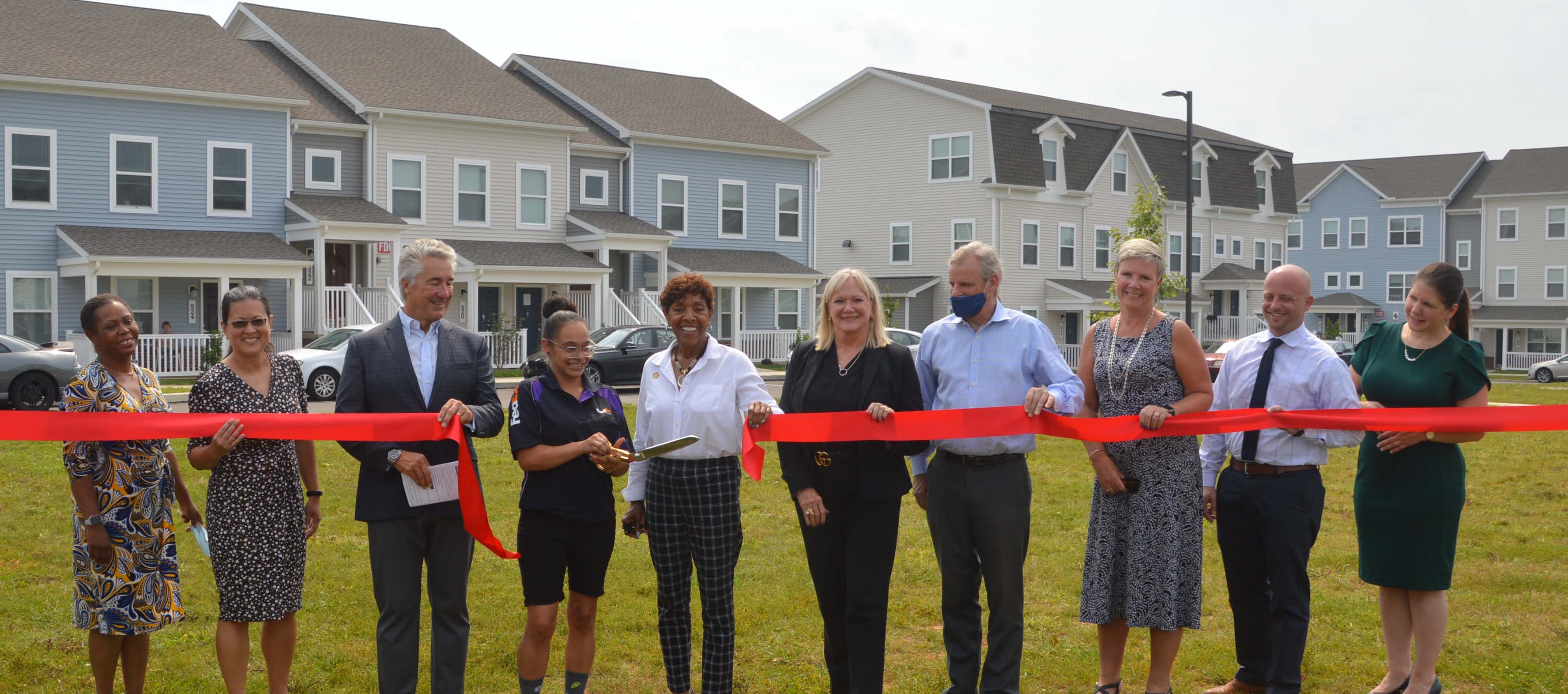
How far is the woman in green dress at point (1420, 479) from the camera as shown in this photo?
562 cm

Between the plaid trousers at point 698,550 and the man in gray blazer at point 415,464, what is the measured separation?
32.3 inches

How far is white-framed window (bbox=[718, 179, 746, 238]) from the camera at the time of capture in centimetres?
3622

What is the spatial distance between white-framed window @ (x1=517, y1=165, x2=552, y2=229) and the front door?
1749mm

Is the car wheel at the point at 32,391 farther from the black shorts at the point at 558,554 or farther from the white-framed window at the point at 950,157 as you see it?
the white-framed window at the point at 950,157

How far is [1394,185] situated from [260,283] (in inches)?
2059

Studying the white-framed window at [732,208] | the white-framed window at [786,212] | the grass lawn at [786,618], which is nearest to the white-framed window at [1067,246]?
the white-framed window at [786,212]

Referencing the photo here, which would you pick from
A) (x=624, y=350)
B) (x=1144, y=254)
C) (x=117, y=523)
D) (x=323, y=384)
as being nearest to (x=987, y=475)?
(x=1144, y=254)

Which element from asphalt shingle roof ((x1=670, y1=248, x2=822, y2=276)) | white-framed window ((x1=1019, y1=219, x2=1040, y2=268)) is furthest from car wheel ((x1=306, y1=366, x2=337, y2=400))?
white-framed window ((x1=1019, y1=219, x2=1040, y2=268))

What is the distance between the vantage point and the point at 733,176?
36375 millimetres

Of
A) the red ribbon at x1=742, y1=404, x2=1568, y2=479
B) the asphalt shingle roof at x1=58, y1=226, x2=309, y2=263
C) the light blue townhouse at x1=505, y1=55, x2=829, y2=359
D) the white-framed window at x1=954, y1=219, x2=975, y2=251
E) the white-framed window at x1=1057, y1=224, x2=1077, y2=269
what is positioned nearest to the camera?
the red ribbon at x1=742, y1=404, x2=1568, y2=479

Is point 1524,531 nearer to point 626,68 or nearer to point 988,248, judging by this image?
point 988,248

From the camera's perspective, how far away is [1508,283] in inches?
2189

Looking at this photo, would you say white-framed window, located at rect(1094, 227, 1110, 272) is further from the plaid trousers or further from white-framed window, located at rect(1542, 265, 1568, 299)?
the plaid trousers

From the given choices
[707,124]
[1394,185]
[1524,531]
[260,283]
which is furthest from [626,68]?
[1394,185]
